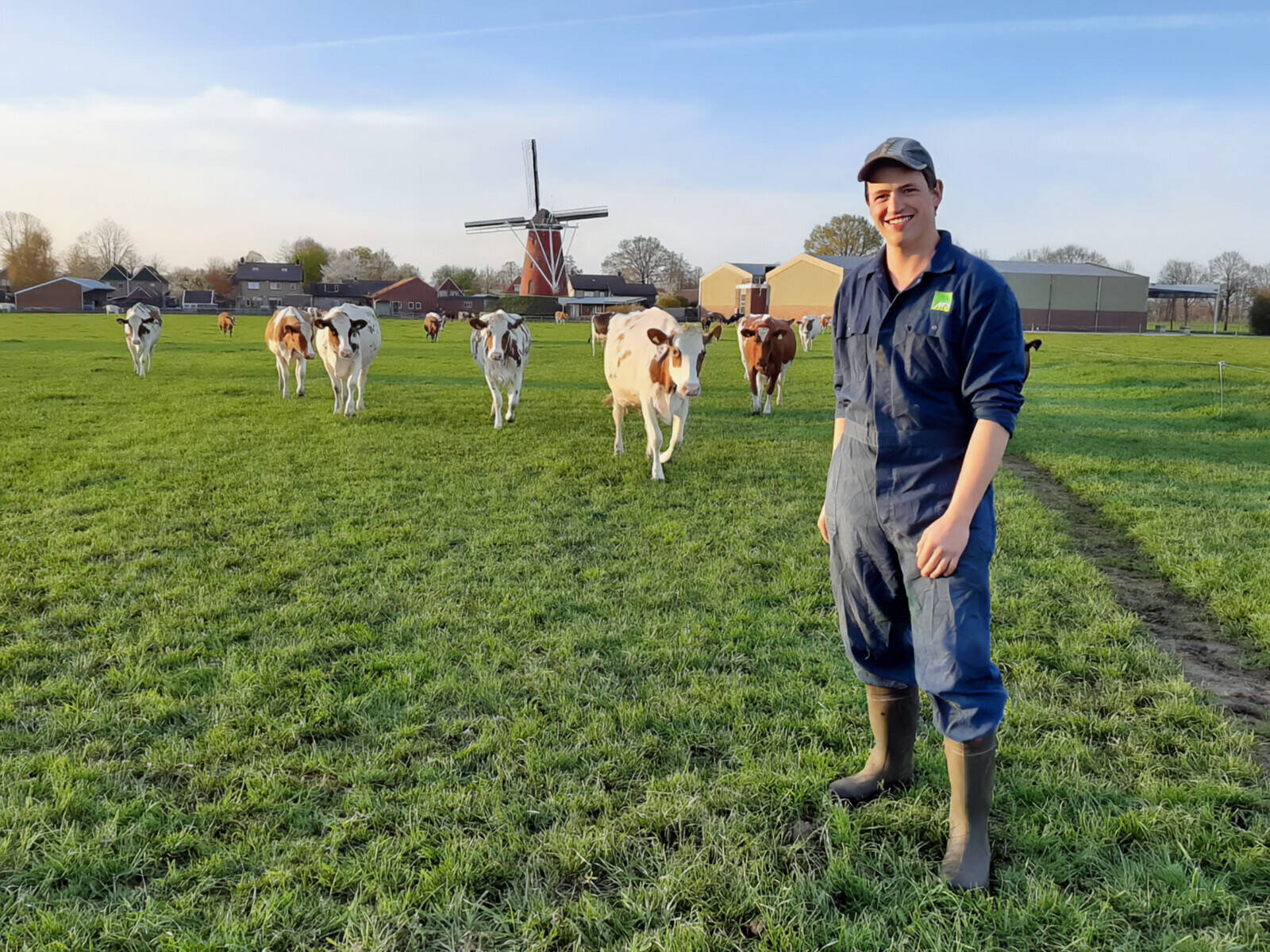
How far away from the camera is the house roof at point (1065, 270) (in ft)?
245

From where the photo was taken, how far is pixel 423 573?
5953mm

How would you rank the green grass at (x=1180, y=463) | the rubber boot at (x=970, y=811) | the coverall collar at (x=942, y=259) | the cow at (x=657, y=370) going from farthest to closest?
the cow at (x=657, y=370)
the green grass at (x=1180, y=463)
the rubber boot at (x=970, y=811)
the coverall collar at (x=942, y=259)

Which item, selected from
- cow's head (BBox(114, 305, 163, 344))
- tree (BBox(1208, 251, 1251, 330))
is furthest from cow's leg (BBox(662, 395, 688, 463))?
tree (BBox(1208, 251, 1251, 330))

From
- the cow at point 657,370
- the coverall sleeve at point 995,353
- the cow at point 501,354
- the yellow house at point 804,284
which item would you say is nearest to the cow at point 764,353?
the cow at point 501,354

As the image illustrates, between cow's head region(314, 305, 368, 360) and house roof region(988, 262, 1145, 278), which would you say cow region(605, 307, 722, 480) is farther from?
house roof region(988, 262, 1145, 278)

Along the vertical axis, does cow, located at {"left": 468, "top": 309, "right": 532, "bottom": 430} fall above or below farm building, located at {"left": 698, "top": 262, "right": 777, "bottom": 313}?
below

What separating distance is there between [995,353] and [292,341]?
1608cm

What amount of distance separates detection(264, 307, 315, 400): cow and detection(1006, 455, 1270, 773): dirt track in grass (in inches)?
559

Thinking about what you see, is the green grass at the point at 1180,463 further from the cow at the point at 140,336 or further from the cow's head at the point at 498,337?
the cow at the point at 140,336

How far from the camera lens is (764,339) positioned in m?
14.5

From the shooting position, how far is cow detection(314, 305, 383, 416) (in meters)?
13.6

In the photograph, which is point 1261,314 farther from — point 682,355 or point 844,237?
Result: point 682,355

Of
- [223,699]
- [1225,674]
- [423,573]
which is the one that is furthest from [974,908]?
[423,573]

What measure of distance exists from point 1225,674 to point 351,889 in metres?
4.55
